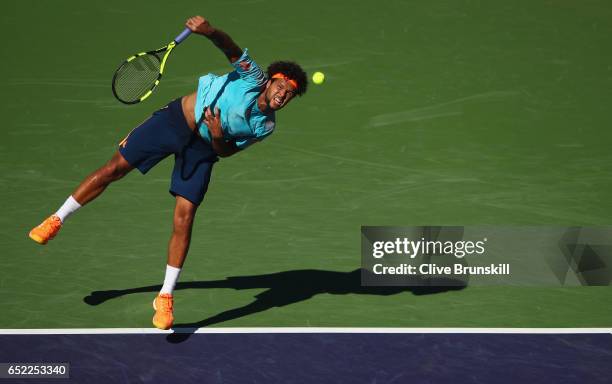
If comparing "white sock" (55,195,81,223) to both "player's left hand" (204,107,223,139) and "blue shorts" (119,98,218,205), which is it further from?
"player's left hand" (204,107,223,139)

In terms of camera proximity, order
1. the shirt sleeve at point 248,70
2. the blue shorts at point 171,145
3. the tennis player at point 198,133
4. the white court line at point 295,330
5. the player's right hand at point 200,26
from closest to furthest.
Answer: the player's right hand at point 200,26, the shirt sleeve at point 248,70, the tennis player at point 198,133, the white court line at point 295,330, the blue shorts at point 171,145

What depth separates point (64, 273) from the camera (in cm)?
973

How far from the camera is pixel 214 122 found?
857 cm

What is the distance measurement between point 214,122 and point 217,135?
0.33 ft

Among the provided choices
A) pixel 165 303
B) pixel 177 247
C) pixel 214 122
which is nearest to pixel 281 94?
pixel 214 122

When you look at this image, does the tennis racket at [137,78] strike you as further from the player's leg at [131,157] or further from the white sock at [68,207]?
the white sock at [68,207]

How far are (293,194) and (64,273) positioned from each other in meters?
2.51

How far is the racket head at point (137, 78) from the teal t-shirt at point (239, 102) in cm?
49

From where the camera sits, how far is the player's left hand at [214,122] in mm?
8570

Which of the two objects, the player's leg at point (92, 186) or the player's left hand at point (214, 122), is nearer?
the player's left hand at point (214, 122)

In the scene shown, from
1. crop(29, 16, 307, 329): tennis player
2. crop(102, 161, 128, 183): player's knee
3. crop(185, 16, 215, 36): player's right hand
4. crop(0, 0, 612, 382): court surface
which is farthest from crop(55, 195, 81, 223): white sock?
crop(185, 16, 215, 36): player's right hand

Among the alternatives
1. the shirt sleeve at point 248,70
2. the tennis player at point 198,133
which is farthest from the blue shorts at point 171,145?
the shirt sleeve at point 248,70

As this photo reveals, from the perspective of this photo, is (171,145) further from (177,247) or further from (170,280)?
(170,280)

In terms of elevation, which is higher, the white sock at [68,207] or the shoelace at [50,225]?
the white sock at [68,207]
